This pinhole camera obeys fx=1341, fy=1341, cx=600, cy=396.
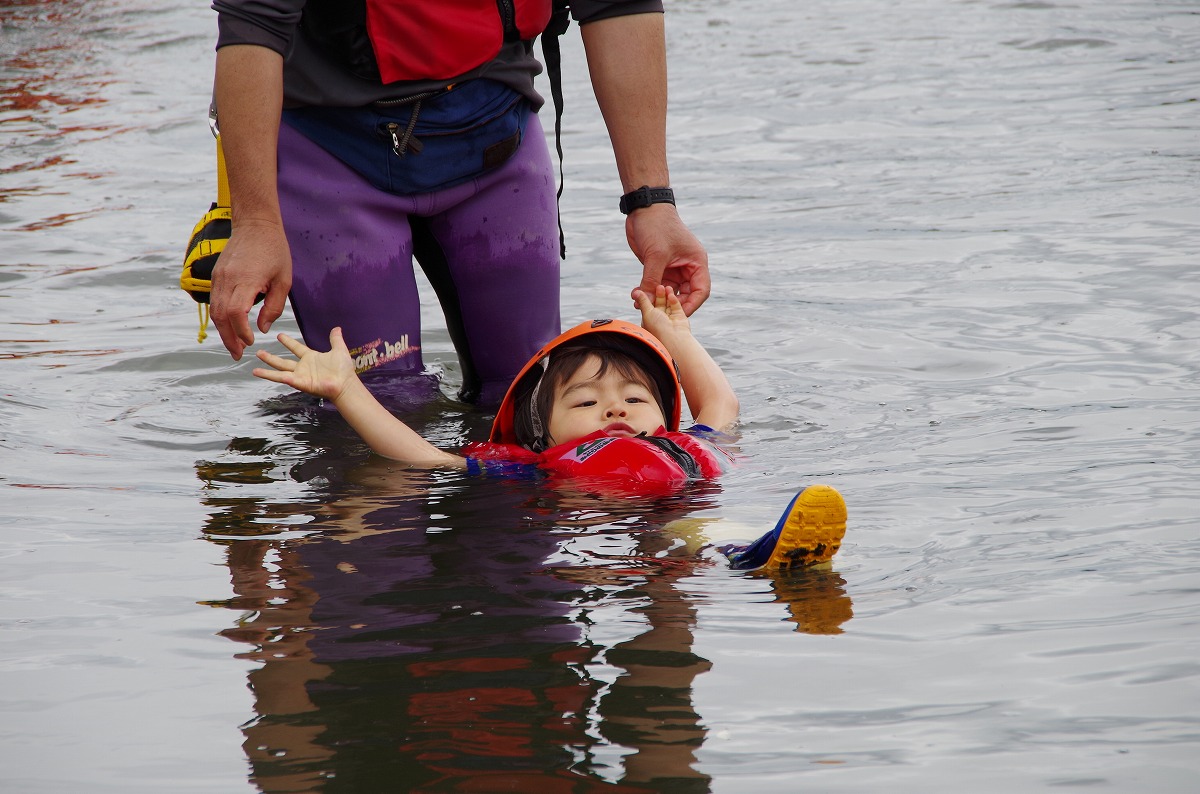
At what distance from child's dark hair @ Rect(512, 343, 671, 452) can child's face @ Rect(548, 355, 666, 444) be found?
2 cm

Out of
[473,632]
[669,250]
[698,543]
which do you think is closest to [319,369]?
[669,250]

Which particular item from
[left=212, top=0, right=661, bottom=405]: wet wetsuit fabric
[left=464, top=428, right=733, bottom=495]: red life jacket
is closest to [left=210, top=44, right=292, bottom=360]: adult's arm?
[left=212, top=0, right=661, bottom=405]: wet wetsuit fabric

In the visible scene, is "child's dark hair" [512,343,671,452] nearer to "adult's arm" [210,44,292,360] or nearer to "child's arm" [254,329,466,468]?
"child's arm" [254,329,466,468]

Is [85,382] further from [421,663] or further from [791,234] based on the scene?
[791,234]

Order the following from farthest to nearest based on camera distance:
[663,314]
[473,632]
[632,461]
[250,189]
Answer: [663,314]
[632,461]
[250,189]
[473,632]

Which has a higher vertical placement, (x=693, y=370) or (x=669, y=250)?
(x=669, y=250)

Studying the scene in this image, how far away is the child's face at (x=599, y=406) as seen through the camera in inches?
174

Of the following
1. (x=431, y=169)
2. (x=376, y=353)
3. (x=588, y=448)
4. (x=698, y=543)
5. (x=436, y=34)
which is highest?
(x=436, y=34)

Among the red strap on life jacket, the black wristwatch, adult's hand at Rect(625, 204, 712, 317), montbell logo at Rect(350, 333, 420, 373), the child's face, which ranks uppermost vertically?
the red strap on life jacket

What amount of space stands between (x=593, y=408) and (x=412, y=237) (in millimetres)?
871

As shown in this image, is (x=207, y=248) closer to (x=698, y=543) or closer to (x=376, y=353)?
(x=376, y=353)

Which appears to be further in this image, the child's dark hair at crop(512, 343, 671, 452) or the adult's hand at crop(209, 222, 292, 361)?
the child's dark hair at crop(512, 343, 671, 452)

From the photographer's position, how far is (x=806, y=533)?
319 centimetres

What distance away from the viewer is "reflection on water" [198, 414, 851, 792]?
240cm
